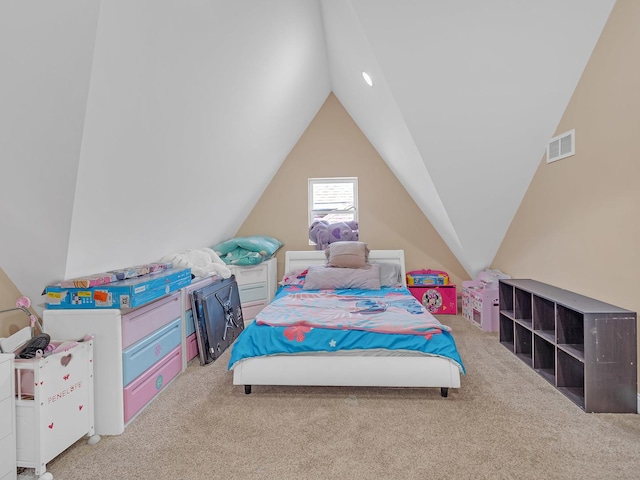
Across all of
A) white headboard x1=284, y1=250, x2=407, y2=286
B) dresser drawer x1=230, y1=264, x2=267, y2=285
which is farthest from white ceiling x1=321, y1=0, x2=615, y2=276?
dresser drawer x1=230, y1=264, x2=267, y2=285

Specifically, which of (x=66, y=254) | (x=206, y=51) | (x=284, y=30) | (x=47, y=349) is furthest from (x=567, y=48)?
(x=47, y=349)

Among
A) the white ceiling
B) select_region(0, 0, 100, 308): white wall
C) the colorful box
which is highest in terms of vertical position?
the white ceiling

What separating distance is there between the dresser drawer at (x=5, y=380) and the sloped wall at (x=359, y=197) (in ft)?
10.9

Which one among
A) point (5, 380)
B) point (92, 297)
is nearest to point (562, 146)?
point (92, 297)

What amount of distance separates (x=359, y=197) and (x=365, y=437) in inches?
127

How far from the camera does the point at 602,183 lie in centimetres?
224

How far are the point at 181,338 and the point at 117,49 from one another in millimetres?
2064

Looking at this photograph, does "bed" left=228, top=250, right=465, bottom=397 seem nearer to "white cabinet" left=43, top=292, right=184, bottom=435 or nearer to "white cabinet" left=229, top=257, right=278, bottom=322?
"white cabinet" left=43, top=292, right=184, bottom=435

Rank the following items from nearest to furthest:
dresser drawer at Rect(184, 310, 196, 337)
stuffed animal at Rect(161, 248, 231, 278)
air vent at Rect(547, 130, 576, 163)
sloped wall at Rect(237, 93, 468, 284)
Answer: air vent at Rect(547, 130, 576, 163) → dresser drawer at Rect(184, 310, 196, 337) → stuffed animal at Rect(161, 248, 231, 278) → sloped wall at Rect(237, 93, 468, 284)

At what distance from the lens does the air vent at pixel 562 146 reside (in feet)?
8.20

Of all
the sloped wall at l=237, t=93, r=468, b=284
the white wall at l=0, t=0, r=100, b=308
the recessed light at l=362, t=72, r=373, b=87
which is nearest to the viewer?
the white wall at l=0, t=0, r=100, b=308

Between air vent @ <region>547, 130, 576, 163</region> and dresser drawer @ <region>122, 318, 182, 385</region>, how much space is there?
3.25 metres

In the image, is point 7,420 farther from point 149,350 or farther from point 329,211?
point 329,211

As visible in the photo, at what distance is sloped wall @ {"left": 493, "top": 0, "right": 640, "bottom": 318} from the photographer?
2004 mm
